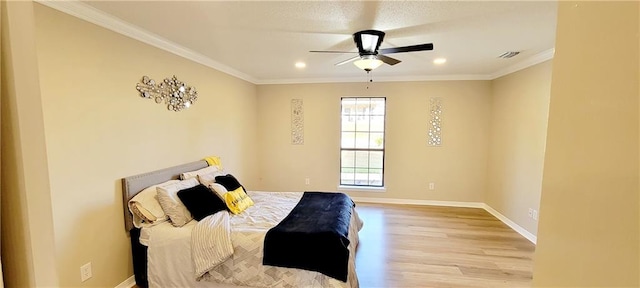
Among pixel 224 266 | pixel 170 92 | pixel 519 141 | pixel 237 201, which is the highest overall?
pixel 170 92

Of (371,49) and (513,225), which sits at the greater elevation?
(371,49)

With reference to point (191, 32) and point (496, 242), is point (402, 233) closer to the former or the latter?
point (496, 242)

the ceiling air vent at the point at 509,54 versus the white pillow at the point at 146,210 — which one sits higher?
the ceiling air vent at the point at 509,54

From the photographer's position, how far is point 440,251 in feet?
10.6

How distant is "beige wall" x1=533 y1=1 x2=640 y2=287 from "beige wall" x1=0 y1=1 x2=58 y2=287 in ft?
2.75

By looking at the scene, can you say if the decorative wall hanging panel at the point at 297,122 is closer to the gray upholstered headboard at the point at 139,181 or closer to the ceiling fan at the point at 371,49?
the gray upholstered headboard at the point at 139,181

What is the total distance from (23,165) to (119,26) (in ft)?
8.17

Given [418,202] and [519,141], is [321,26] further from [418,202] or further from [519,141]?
[418,202]

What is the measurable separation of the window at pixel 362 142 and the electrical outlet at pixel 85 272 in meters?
3.98

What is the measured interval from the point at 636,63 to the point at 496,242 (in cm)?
385

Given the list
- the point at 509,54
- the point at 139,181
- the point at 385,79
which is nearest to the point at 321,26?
the point at 139,181

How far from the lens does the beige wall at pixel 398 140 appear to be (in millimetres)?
4875

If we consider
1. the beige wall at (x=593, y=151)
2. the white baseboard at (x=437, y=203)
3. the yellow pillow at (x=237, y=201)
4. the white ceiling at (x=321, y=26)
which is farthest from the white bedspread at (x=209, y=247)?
the white baseboard at (x=437, y=203)

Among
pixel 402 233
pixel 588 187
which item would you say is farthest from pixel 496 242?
pixel 588 187
